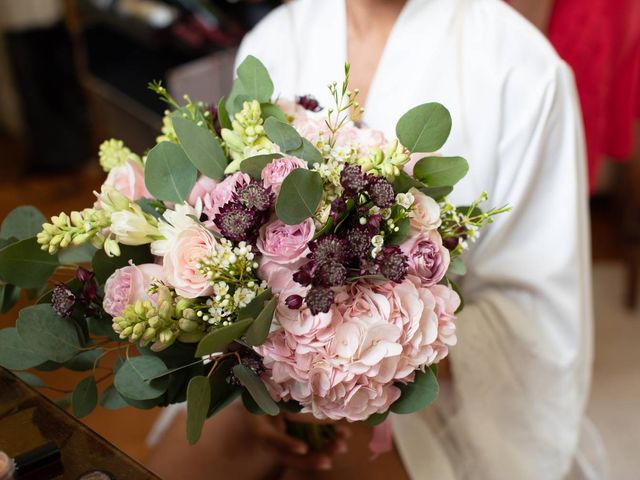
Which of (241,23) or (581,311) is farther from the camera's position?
(241,23)

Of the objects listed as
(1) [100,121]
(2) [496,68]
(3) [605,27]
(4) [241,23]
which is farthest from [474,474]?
(1) [100,121]

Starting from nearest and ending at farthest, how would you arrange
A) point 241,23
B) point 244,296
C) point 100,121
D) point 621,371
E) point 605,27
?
point 244,296 → point 605,27 → point 621,371 → point 241,23 → point 100,121

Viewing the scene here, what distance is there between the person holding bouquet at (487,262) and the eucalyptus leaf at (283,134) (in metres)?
0.35

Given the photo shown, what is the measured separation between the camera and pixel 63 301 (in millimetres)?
749

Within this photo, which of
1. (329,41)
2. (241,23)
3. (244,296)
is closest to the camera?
(244,296)

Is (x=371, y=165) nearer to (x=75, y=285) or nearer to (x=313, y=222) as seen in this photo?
(x=313, y=222)

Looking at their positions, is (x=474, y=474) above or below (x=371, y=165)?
below

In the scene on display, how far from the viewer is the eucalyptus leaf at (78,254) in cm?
82

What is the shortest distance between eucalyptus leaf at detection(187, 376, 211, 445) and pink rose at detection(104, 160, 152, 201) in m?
0.22

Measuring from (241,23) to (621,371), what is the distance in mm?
1381

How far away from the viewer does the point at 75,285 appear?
0.80 m

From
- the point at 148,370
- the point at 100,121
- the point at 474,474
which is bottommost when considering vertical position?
the point at 100,121

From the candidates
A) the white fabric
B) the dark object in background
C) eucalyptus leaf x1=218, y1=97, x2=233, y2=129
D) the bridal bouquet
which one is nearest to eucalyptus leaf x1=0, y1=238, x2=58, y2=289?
the bridal bouquet

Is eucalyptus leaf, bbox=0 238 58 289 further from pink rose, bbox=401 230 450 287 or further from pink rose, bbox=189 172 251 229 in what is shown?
pink rose, bbox=401 230 450 287
